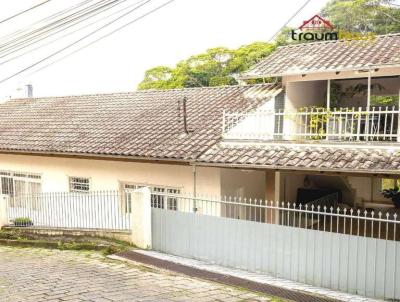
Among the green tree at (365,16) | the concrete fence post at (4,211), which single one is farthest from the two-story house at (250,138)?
the green tree at (365,16)

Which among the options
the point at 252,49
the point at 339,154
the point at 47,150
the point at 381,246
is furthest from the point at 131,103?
the point at 252,49

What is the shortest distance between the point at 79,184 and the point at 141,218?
5073 millimetres

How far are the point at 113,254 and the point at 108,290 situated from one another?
253cm

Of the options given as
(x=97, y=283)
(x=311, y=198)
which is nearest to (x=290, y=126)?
(x=311, y=198)

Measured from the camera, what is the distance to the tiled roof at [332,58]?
1052cm

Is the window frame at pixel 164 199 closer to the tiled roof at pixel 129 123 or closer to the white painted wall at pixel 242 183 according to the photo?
the tiled roof at pixel 129 123

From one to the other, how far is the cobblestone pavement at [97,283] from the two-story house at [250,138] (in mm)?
3041

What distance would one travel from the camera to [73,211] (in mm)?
12156

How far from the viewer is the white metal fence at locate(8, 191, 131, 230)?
11109mm

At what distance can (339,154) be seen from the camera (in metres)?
9.09

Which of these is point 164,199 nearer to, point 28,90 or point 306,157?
point 306,157

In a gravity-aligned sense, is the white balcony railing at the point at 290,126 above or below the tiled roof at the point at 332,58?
below

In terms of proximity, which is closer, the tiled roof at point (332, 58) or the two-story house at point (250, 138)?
the two-story house at point (250, 138)

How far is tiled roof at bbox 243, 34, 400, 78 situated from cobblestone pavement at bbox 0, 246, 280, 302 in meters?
6.08
